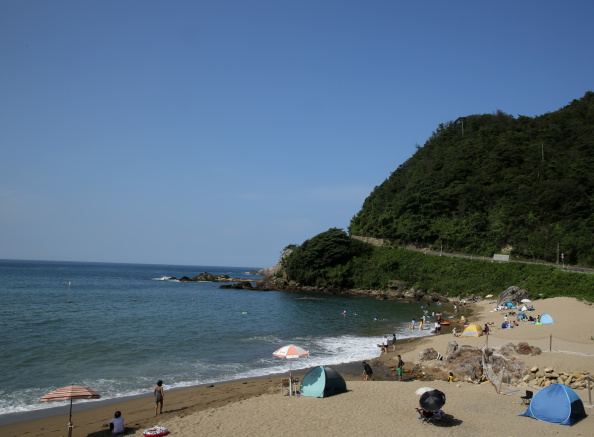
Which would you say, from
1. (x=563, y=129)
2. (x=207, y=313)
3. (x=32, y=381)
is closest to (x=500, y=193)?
(x=563, y=129)

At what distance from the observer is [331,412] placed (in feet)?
46.1

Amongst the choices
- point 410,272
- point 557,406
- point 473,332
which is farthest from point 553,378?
point 410,272

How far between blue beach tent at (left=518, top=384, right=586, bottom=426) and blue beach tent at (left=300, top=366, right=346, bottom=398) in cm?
675

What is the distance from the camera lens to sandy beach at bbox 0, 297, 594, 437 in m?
12.3

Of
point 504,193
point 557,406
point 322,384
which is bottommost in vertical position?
point 322,384

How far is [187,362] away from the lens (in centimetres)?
2266

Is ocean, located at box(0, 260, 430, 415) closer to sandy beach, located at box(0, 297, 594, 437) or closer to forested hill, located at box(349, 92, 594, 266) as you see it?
sandy beach, located at box(0, 297, 594, 437)

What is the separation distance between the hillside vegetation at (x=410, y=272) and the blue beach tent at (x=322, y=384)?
35.8 metres

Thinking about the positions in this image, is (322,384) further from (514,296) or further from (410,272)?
(410,272)

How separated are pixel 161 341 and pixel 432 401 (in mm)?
21103

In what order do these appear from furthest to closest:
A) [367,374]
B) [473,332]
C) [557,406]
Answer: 1. [473,332]
2. [367,374]
3. [557,406]

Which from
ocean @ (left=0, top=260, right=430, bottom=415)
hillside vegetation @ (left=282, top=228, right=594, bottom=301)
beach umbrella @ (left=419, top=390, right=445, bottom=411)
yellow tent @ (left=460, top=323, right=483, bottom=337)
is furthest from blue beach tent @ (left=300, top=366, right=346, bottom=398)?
hillside vegetation @ (left=282, top=228, right=594, bottom=301)

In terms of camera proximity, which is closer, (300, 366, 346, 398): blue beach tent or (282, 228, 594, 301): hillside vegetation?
(300, 366, 346, 398): blue beach tent

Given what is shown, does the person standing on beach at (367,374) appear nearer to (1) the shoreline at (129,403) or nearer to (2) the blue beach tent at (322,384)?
(1) the shoreline at (129,403)
